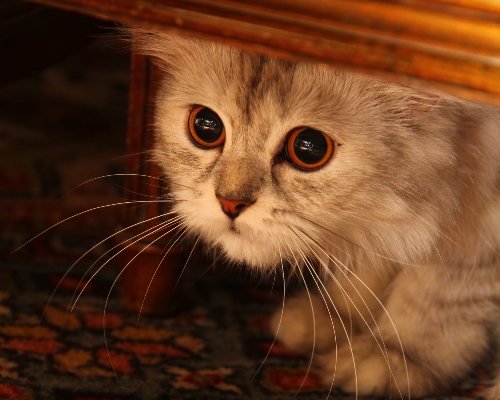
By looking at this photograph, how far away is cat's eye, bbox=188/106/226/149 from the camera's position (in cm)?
101

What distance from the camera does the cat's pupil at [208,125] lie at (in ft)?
3.31

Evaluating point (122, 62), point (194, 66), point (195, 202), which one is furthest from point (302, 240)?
point (122, 62)

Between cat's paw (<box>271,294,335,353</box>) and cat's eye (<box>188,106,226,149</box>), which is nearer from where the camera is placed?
cat's eye (<box>188,106,226,149</box>)

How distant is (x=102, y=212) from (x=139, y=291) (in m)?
0.40

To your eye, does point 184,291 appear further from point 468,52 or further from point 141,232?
point 468,52

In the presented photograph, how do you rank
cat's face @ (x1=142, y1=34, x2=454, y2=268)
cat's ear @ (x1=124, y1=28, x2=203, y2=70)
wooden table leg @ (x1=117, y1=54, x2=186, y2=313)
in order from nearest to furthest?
1. cat's face @ (x1=142, y1=34, x2=454, y2=268)
2. cat's ear @ (x1=124, y1=28, x2=203, y2=70)
3. wooden table leg @ (x1=117, y1=54, x2=186, y2=313)

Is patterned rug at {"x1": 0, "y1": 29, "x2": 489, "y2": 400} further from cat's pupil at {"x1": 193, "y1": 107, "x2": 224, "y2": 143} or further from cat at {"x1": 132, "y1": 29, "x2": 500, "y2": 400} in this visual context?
cat's pupil at {"x1": 193, "y1": 107, "x2": 224, "y2": 143}

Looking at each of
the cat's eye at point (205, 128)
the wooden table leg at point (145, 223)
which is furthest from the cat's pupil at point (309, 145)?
the wooden table leg at point (145, 223)

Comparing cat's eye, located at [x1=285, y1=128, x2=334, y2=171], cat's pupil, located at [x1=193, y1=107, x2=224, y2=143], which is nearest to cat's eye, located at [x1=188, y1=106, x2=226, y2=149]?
cat's pupil, located at [x1=193, y1=107, x2=224, y2=143]

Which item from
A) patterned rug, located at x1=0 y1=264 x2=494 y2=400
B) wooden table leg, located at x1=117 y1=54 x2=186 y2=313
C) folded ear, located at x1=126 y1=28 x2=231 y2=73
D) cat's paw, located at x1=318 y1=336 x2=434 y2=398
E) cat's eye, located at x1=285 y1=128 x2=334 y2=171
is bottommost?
patterned rug, located at x1=0 y1=264 x2=494 y2=400

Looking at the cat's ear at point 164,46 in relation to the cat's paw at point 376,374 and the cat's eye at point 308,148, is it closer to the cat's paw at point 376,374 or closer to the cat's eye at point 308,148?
the cat's eye at point 308,148

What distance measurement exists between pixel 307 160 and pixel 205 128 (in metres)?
Answer: 0.16

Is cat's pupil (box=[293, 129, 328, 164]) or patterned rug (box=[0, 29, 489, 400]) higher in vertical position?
cat's pupil (box=[293, 129, 328, 164])

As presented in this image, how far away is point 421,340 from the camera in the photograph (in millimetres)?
1125
